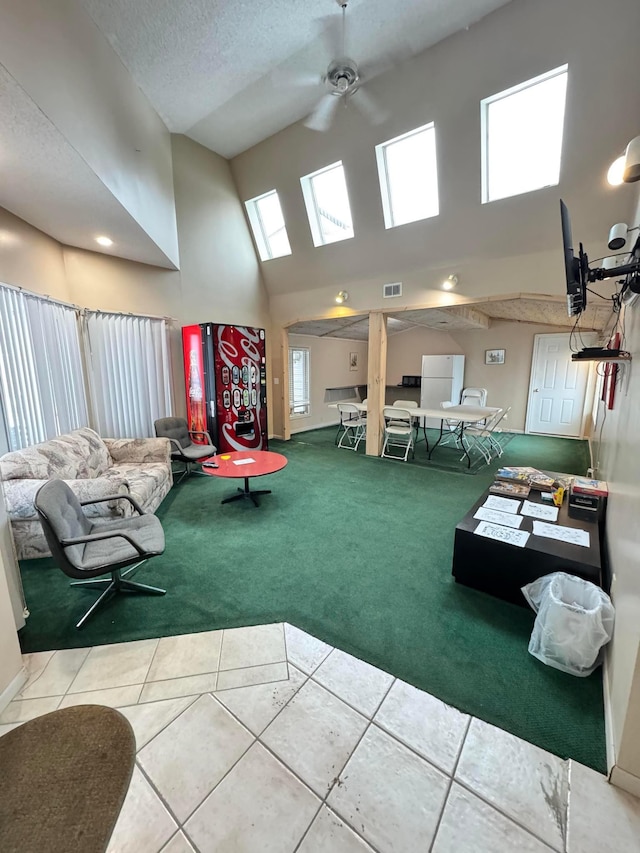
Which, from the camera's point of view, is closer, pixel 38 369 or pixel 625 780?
pixel 625 780

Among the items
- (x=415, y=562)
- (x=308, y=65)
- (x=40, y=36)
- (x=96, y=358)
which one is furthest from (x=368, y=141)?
(x=415, y=562)

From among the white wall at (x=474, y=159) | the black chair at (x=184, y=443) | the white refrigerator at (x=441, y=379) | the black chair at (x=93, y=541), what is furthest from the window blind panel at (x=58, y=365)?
the white refrigerator at (x=441, y=379)

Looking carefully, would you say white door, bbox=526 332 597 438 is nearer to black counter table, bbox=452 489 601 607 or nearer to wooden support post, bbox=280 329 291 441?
wooden support post, bbox=280 329 291 441

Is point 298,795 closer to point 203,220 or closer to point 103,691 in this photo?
point 103,691

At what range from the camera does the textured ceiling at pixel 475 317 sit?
426 centimetres

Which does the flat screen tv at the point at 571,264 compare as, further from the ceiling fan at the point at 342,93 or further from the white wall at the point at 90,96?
the white wall at the point at 90,96

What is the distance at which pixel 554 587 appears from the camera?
1.77 metres

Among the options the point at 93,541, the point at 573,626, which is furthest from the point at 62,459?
the point at 573,626

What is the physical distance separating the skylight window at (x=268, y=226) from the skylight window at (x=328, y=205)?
569mm

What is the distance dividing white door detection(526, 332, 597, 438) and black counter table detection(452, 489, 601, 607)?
527 cm

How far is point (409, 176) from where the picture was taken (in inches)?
156

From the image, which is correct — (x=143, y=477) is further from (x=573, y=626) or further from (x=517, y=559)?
(x=573, y=626)

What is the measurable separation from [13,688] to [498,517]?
9.02 ft

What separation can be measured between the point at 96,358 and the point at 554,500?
4958 mm
